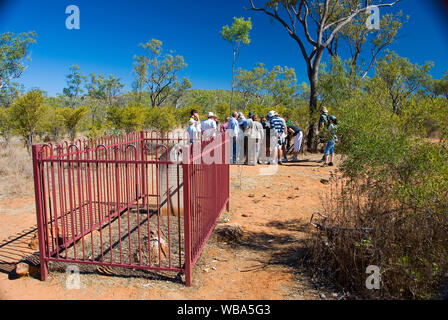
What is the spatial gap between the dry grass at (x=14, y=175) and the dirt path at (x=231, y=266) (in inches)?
28.4

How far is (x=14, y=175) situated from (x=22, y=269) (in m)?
6.24

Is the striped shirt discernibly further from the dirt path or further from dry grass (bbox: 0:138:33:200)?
dry grass (bbox: 0:138:33:200)

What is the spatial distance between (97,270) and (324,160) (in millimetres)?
9350

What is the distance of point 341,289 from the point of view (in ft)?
11.0

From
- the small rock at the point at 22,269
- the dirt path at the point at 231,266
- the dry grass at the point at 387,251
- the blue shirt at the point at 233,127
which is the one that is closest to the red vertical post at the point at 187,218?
the dirt path at the point at 231,266

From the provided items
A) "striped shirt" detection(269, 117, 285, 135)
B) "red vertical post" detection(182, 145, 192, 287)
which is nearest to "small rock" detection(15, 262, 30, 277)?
"red vertical post" detection(182, 145, 192, 287)

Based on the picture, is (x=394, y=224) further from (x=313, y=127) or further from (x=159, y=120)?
(x=159, y=120)

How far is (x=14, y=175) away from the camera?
8820 millimetres

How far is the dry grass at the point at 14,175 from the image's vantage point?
7543 millimetres

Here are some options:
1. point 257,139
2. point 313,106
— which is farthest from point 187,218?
point 313,106

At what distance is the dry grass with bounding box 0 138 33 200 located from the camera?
7.54 meters

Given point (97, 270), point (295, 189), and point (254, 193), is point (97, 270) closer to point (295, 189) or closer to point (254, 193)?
point (254, 193)

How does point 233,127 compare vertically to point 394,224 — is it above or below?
above

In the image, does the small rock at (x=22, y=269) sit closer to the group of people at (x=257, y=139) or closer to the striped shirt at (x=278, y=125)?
the group of people at (x=257, y=139)
